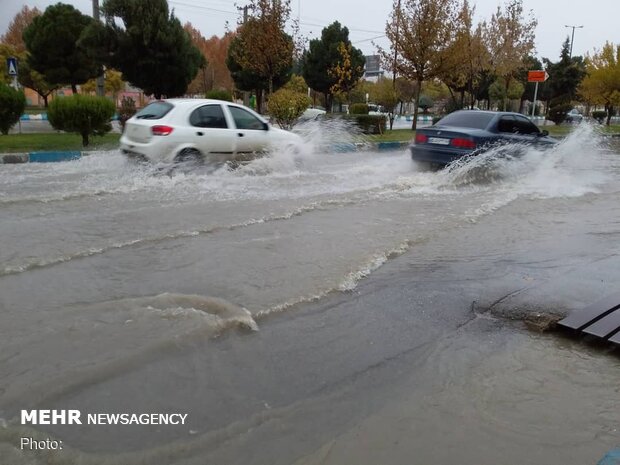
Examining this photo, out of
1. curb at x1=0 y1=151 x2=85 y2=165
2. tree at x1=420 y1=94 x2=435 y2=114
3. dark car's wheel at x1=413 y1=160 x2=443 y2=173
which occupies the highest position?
tree at x1=420 y1=94 x2=435 y2=114

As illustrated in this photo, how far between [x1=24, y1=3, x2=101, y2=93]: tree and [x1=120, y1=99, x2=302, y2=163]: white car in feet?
62.6

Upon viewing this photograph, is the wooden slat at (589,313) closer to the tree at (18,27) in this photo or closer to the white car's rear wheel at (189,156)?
the white car's rear wheel at (189,156)

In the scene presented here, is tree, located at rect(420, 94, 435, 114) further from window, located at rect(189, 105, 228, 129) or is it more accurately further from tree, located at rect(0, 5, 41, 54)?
window, located at rect(189, 105, 228, 129)

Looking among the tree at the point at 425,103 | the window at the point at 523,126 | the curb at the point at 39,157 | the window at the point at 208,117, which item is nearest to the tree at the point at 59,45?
the curb at the point at 39,157

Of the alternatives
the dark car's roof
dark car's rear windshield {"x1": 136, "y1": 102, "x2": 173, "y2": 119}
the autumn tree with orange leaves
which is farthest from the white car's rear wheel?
the autumn tree with orange leaves

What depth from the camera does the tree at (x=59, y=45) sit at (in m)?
26.8

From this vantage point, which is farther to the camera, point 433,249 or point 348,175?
point 348,175

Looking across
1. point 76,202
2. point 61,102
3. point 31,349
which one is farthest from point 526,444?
point 61,102

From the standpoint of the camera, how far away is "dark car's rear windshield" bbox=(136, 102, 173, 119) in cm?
955

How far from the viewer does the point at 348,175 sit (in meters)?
11.3

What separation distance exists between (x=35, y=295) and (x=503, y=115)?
10047 millimetres

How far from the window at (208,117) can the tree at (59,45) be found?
1919cm

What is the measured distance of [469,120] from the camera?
37.8 ft

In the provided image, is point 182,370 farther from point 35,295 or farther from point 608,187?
point 608,187
